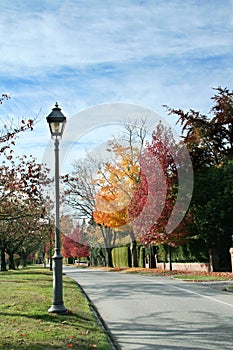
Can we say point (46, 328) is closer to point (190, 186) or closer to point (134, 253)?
point (190, 186)

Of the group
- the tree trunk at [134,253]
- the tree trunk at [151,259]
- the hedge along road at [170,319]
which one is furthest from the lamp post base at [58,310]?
the tree trunk at [134,253]

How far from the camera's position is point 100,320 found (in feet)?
37.7

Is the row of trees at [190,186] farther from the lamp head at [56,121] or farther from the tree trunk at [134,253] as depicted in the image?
the lamp head at [56,121]

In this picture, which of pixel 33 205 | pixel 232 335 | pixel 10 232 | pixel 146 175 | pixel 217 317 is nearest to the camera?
pixel 232 335

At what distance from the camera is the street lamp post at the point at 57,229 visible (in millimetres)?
11328

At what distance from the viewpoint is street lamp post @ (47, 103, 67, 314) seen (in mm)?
11328

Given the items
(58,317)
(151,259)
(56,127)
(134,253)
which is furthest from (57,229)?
(134,253)

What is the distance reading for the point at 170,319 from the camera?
11.2 m

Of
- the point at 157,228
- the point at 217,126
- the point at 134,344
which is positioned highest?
the point at 217,126

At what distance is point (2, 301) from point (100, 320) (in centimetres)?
402

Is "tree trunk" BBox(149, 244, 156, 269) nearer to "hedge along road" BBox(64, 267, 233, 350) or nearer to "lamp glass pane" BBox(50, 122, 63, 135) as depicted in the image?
"hedge along road" BBox(64, 267, 233, 350)

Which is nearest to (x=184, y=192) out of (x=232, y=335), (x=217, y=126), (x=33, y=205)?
(x=217, y=126)

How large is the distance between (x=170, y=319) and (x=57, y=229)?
344 cm

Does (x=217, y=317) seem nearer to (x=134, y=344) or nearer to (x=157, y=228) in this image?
(x=134, y=344)
